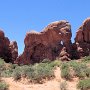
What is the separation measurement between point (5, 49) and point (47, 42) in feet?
32.8

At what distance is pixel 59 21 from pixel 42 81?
32772mm

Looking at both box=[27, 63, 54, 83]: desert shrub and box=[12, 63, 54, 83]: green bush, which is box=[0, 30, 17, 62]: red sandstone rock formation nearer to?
box=[12, 63, 54, 83]: green bush

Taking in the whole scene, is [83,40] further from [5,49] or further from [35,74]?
[35,74]

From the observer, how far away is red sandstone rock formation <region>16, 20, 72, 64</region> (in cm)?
4812

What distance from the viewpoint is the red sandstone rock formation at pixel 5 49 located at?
178 feet

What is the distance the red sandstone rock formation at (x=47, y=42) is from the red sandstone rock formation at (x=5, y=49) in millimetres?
2075

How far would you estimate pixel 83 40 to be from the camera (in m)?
48.6

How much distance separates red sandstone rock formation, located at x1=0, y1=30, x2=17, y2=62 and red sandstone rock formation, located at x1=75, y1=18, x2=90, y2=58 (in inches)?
564

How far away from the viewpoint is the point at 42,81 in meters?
17.3

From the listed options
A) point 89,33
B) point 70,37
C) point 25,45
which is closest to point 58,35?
point 70,37

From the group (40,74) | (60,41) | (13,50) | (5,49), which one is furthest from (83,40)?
(40,74)

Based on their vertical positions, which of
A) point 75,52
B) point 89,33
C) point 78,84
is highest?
point 89,33

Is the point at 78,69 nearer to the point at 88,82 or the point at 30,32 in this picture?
the point at 88,82

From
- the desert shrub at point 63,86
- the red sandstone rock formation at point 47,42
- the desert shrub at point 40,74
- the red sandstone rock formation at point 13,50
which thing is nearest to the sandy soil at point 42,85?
the desert shrub at point 63,86
